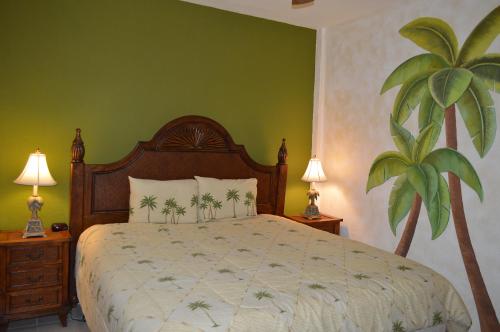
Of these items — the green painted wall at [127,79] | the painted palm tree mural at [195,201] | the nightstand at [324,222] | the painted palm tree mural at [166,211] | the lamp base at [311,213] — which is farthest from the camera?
the lamp base at [311,213]

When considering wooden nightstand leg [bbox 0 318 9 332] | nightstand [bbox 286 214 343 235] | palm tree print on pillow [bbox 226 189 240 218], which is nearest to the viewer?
wooden nightstand leg [bbox 0 318 9 332]

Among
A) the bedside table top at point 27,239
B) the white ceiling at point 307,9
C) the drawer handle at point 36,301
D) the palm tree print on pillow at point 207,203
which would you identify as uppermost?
the white ceiling at point 307,9

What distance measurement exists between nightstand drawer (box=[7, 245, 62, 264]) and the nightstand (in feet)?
6.62

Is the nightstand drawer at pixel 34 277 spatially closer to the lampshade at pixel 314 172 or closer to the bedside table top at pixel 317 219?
the bedside table top at pixel 317 219

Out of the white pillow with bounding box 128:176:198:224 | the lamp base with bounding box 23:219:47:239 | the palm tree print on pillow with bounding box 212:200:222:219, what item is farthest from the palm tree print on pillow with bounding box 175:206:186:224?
the lamp base with bounding box 23:219:47:239

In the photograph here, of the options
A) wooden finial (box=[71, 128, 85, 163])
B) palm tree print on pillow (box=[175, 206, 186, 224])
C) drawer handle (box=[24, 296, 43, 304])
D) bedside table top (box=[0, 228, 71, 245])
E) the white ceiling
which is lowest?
drawer handle (box=[24, 296, 43, 304])

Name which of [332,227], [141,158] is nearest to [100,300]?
[141,158]

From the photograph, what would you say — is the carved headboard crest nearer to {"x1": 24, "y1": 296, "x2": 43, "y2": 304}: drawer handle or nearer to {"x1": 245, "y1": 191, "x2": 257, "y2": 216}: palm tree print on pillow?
{"x1": 245, "y1": 191, "x2": 257, "y2": 216}: palm tree print on pillow

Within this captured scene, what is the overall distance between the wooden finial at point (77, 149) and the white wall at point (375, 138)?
90.1 inches

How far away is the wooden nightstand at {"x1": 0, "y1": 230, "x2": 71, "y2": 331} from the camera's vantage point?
2582 millimetres

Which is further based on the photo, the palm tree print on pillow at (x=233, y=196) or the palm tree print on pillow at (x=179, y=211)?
the palm tree print on pillow at (x=233, y=196)

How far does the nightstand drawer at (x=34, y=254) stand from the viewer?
102 inches

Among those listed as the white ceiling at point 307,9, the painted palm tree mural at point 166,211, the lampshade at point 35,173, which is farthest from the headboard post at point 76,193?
the white ceiling at point 307,9

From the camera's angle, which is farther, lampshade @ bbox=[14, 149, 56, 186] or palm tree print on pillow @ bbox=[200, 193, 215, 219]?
palm tree print on pillow @ bbox=[200, 193, 215, 219]
